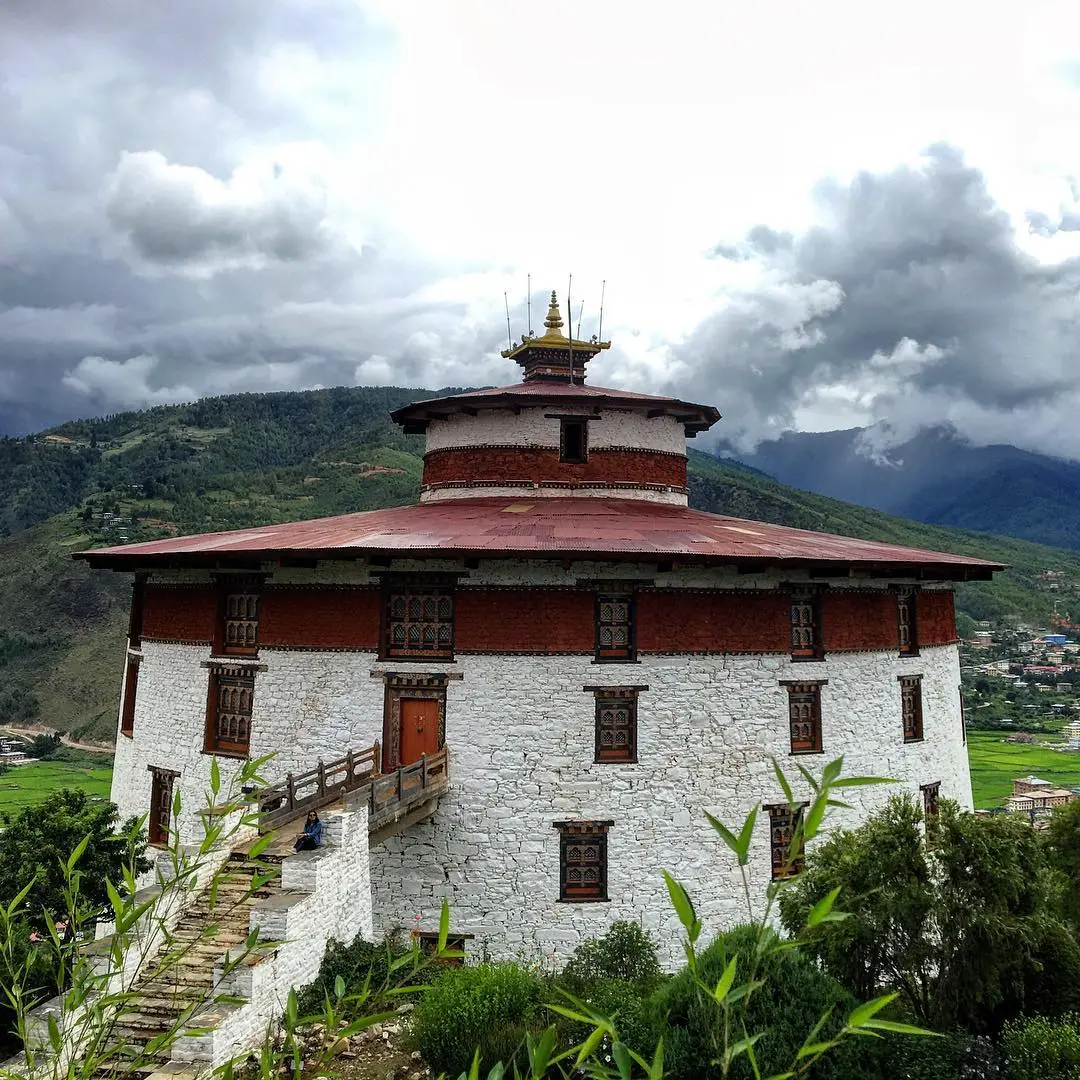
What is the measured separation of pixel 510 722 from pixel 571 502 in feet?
23.6

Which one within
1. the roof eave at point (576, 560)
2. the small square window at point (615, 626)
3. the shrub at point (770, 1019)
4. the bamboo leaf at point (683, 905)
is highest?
the roof eave at point (576, 560)

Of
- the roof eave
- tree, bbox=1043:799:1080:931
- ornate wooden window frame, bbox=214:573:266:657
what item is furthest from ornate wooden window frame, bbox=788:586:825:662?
ornate wooden window frame, bbox=214:573:266:657

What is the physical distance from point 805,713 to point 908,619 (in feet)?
13.9

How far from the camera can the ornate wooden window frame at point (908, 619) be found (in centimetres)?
2110

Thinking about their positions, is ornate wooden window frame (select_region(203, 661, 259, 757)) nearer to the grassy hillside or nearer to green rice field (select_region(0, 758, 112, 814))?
green rice field (select_region(0, 758, 112, 814))

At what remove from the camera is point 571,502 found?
22859 millimetres

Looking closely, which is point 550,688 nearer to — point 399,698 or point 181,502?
point 399,698

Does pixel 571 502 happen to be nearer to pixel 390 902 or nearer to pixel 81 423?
pixel 390 902

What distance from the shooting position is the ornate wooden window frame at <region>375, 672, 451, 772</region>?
1772cm

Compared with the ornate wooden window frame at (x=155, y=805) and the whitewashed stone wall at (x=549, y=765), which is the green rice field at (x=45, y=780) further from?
the whitewashed stone wall at (x=549, y=765)

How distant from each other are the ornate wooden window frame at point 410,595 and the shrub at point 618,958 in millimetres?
5942

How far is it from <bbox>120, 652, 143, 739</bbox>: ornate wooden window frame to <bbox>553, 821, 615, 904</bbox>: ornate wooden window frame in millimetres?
11707

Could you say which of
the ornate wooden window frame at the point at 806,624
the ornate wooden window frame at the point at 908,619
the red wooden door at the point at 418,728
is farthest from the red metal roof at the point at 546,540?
the red wooden door at the point at 418,728

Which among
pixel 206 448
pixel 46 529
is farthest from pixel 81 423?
pixel 46 529
